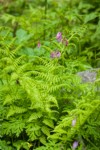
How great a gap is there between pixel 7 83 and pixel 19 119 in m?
0.40

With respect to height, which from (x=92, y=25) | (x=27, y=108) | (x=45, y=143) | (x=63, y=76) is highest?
(x=92, y=25)

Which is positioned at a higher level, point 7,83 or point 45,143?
point 7,83

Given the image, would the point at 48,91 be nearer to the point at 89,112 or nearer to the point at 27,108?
the point at 27,108

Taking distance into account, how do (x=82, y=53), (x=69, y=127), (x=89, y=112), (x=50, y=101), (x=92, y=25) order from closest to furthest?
(x=89, y=112), (x=69, y=127), (x=50, y=101), (x=82, y=53), (x=92, y=25)

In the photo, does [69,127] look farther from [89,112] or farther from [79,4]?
[79,4]

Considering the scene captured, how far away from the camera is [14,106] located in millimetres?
3518

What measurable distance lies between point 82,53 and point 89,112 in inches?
88.1

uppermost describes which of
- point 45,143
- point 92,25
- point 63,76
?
point 92,25

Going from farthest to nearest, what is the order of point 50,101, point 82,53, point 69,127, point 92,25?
point 92,25 < point 82,53 < point 50,101 < point 69,127

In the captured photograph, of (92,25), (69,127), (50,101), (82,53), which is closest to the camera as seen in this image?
(69,127)

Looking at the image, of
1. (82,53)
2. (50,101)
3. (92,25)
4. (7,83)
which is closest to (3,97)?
(7,83)

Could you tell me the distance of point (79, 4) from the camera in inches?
237

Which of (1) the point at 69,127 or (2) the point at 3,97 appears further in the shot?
(2) the point at 3,97

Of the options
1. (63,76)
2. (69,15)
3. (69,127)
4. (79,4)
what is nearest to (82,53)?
(69,15)
